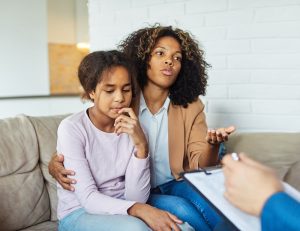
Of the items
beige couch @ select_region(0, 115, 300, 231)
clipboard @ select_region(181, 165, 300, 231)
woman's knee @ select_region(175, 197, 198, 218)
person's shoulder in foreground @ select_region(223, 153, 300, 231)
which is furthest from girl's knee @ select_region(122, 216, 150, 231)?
beige couch @ select_region(0, 115, 300, 231)

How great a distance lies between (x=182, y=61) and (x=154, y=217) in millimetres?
765

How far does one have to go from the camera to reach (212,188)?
83cm

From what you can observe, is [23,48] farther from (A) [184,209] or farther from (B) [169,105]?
(A) [184,209]

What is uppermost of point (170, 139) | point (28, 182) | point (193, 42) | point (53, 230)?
point (193, 42)

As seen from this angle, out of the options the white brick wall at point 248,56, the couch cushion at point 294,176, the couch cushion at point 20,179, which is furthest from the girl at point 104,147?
the white brick wall at point 248,56

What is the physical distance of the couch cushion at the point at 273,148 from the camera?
1.73m

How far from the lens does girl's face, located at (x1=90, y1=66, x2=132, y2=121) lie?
137cm

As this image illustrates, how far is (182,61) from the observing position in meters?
1.72

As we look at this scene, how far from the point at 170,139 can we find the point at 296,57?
78 centimetres

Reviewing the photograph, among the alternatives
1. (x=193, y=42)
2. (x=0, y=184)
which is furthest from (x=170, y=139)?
(x=0, y=184)

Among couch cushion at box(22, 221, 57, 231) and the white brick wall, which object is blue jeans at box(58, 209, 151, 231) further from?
the white brick wall

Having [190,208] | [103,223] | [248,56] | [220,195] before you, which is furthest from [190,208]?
[248,56]

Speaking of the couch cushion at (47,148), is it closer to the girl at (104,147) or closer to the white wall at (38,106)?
the girl at (104,147)

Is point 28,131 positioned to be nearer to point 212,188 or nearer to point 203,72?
point 203,72
